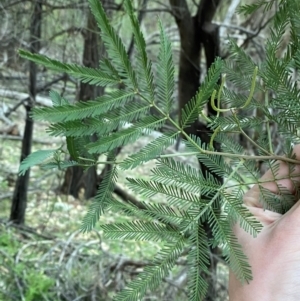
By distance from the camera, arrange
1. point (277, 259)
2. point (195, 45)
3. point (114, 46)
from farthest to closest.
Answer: point (195, 45) → point (277, 259) → point (114, 46)

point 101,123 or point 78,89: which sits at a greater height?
point 101,123

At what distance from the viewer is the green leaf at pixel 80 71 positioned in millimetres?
385

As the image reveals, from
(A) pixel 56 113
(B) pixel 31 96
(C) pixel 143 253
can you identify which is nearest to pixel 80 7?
(B) pixel 31 96

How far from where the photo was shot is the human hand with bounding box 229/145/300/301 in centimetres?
52

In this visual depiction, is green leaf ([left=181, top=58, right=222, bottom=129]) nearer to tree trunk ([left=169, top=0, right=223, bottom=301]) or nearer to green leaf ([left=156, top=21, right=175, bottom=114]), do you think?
green leaf ([left=156, top=21, right=175, bottom=114])

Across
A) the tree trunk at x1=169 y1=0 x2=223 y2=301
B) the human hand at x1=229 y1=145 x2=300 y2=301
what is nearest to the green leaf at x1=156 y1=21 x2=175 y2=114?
the human hand at x1=229 y1=145 x2=300 y2=301

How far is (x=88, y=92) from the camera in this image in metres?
2.33

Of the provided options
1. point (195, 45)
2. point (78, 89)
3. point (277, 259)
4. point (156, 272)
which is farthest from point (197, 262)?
point (78, 89)

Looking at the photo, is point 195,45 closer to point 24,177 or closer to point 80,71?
point 24,177

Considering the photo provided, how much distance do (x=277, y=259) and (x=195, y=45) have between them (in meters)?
1.25

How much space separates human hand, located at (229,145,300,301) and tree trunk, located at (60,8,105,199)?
0.75 m

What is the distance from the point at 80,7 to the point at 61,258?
3.50 feet

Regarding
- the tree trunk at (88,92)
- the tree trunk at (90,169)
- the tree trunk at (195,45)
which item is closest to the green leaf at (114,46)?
the tree trunk at (88,92)

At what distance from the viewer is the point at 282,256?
0.53 metres
